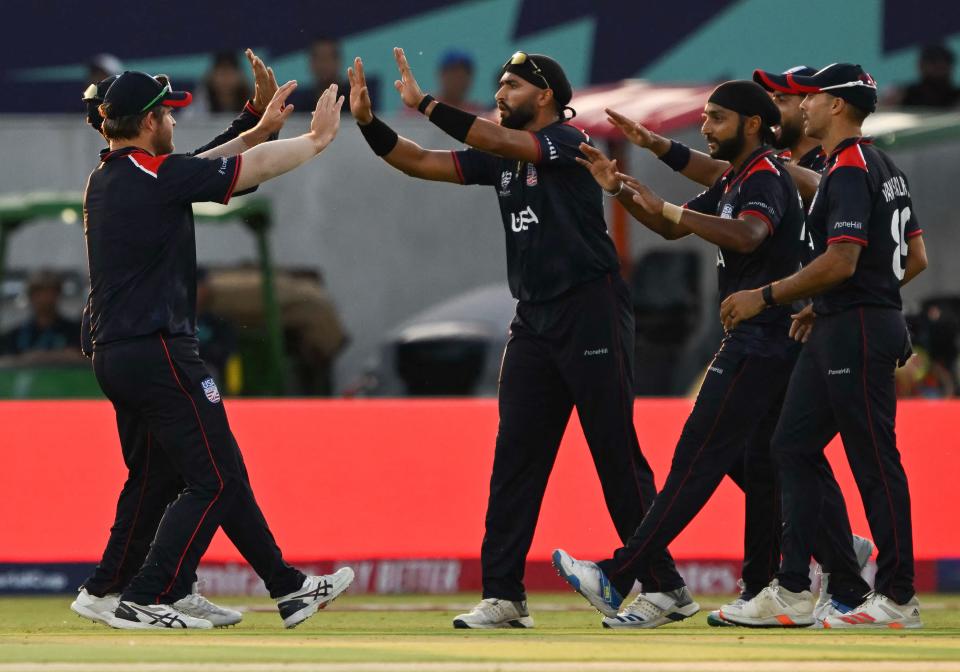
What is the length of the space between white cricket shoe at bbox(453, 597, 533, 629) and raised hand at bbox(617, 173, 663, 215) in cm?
171

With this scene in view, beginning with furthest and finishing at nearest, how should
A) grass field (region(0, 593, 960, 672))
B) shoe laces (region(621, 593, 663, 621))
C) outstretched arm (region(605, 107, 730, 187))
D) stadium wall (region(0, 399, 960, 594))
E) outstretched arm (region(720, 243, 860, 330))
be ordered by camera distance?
stadium wall (region(0, 399, 960, 594))
outstretched arm (region(605, 107, 730, 187))
shoe laces (region(621, 593, 663, 621))
outstretched arm (region(720, 243, 860, 330))
grass field (region(0, 593, 960, 672))

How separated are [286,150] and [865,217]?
2303mm

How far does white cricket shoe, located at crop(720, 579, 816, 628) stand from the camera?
26.4 ft

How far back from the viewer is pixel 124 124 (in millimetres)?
7910

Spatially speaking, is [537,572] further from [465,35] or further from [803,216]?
[465,35]

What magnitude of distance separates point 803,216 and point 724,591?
2656 millimetres

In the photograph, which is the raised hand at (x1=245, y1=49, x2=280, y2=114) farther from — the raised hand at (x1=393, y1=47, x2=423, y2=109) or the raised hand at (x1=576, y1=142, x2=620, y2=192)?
the raised hand at (x1=576, y1=142, x2=620, y2=192)

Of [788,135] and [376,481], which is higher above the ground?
[788,135]

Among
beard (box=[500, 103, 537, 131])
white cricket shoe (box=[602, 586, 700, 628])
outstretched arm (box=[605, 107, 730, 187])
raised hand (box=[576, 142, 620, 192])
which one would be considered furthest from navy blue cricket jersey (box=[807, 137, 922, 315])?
white cricket shoe (box=[602, 586, 700, 628])

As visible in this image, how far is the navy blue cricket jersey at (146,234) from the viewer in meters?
7.78

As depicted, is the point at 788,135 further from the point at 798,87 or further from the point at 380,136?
the point at 380,136

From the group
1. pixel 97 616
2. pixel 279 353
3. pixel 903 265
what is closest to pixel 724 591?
pixel 903 265

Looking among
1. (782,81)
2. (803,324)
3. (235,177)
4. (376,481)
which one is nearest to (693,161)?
(782,81)

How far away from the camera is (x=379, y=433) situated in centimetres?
1048
